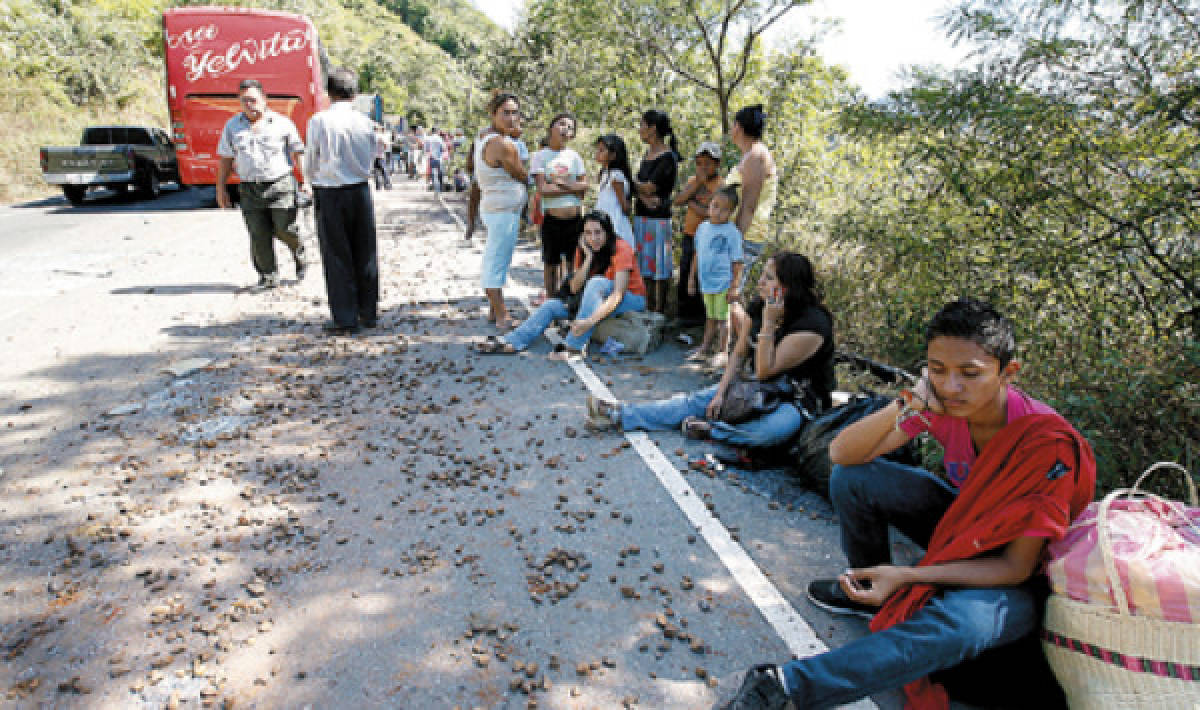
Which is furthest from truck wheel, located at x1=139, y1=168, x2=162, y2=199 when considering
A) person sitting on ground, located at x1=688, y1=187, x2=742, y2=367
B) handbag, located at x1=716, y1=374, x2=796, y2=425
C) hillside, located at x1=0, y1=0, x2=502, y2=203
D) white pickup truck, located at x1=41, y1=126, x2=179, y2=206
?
handbag, located at x1=716, y1=374, x2=796, y2=425

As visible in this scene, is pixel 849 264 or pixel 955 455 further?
pixel 849 264

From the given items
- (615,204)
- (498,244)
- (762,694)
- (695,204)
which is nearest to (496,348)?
(498,244)

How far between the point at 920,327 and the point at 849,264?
157 centimetres

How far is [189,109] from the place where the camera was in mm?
14648

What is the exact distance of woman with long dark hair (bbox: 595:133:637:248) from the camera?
22.0 feet

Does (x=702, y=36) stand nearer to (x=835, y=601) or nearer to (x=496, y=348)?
(x=496, y=348)

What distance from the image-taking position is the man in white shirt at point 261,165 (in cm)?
768

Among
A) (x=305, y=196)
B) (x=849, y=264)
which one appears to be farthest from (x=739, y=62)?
(x=305, y=196)

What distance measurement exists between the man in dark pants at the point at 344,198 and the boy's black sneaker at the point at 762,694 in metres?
5.61

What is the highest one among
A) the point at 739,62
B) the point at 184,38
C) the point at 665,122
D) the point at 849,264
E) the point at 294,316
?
the point at 184,38

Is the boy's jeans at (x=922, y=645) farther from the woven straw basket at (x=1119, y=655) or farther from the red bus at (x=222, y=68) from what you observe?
the red bus at (x=222, y=68)

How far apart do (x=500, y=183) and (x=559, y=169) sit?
0.69m

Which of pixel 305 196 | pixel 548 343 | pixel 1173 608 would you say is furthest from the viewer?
pixel 305 196

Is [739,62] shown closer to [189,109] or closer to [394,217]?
[394,217]
